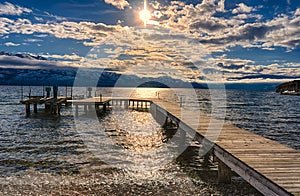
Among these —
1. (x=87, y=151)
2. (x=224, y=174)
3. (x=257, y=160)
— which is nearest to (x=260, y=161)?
(x=257, y=160)

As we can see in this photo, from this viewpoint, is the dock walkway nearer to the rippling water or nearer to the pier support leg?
the pier support leg

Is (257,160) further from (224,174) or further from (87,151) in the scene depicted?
(87,151)

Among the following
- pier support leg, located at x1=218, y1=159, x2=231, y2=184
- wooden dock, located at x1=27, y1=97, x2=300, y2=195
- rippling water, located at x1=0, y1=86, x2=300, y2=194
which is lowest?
rippling water, located at x1=0, y1=86, x2=300, y2=194

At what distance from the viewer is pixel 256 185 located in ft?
20.4

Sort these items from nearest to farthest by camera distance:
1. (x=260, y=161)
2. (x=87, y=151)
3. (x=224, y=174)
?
(x=260, y=161) < (x=224, y=174) < (x=87, y=151)

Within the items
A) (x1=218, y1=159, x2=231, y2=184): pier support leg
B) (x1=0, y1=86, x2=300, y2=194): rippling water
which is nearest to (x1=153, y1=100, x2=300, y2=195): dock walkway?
(x1=218, y1=159, x2=231, y2=184): pier support leg

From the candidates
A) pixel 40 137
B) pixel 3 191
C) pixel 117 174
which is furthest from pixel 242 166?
pixel 40 137

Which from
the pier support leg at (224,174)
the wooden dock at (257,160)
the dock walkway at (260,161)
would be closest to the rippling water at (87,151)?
the pier support leg at (224,174)

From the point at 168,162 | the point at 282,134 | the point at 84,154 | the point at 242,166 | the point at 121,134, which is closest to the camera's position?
the point at 242,166

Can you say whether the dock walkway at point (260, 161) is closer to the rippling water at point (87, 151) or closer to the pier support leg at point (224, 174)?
the pier support leg at point (224, 174)

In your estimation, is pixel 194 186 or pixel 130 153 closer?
pixel 194 186

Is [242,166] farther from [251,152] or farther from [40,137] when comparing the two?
[40,137]

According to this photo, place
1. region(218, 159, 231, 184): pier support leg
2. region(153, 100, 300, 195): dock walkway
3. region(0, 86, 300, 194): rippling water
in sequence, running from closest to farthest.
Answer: region(153, 100, 300, 195): dock walkway → region(218, 159, 231, 184): pier support leg → region(0, 86, 300, 194): rippling water

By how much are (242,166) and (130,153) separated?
7.46 m
